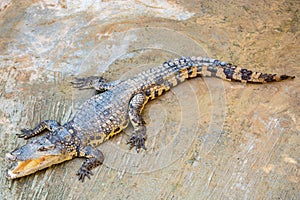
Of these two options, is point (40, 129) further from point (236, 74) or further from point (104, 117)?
point (236, 74)

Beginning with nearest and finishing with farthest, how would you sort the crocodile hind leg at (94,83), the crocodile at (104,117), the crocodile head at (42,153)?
the crocodile head at (42,153), the crocodile at (104,117), the crocodile hind leg at (94,83)

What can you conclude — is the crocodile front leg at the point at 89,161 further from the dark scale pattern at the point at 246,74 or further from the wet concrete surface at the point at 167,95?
the dark scale pattern at the point at 246,74

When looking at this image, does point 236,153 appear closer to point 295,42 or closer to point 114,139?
point 114,139

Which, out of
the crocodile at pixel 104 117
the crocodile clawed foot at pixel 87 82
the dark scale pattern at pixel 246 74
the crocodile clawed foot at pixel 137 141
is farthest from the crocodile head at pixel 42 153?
the dark scale pattern at pixel 246 74

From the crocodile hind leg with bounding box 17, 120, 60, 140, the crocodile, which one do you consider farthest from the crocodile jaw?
the crocodile hind leg with bounding box 17, 120, 60, 140

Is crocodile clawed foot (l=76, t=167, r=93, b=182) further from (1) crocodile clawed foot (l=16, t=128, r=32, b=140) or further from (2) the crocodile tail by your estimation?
(2) the crocodile tail

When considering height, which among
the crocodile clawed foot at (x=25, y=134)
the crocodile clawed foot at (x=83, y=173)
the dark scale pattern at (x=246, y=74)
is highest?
the dark scale pattern at (x=246, y=74)

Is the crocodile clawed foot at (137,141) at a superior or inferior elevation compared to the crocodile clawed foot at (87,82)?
inferior

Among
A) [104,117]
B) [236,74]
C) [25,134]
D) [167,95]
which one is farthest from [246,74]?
[25,134]
